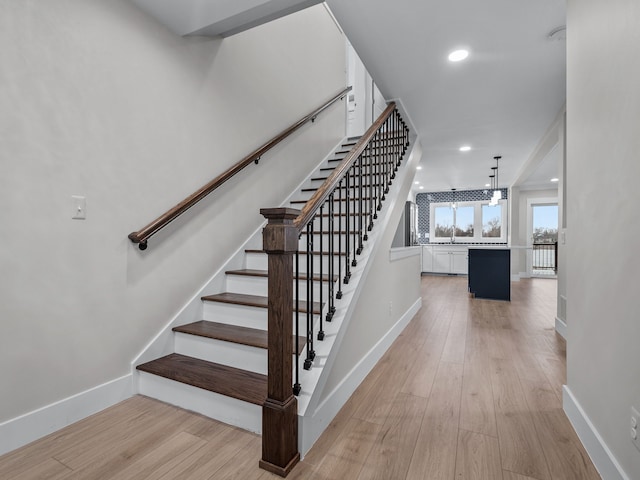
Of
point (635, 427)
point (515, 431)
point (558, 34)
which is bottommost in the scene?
point (515, 431)

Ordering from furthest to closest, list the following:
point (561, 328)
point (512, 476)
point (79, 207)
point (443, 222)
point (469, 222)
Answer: point (443, 222), point (469, 222), point (561, 328), point (79, 207), point (512, 476)

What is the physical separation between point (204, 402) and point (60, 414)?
67 cm

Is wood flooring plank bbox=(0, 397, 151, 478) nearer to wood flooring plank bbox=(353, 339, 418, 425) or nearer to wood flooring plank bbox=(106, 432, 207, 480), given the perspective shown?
wood flooring plank bbox=(106, 432, 207, 480)

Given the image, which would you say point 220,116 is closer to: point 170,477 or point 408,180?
point 408,180

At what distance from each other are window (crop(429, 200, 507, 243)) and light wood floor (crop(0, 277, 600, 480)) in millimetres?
7654

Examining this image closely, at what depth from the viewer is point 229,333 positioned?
2092 millimetres

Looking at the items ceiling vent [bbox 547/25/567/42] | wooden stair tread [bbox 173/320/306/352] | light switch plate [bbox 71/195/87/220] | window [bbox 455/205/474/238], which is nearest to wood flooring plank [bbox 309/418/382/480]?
wooden stair tread [bbox 173/320/306/352]

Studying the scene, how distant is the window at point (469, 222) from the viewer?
9.29 metres

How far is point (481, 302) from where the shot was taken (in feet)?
16.7

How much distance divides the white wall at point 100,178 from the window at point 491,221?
843 centimetres

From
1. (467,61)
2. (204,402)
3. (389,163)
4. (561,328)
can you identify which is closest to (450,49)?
(467,61)

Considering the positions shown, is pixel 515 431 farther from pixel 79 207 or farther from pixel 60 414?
pixel 79 207

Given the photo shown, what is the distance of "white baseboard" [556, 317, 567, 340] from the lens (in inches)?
129

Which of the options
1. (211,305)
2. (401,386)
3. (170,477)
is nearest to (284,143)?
(211,305)
